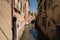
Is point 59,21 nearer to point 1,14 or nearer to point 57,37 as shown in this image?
point 57,37

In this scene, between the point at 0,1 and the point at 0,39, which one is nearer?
the point at 0,39

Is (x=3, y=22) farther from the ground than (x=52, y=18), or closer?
farther from the ground

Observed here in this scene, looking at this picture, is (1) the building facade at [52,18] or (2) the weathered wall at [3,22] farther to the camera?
(1) the building facade at [52,18]

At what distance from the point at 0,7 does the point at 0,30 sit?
632mm

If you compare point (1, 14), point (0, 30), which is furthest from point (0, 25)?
Answer: point (1, 14)

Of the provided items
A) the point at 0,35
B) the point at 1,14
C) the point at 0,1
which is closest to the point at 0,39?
the point at 0,35

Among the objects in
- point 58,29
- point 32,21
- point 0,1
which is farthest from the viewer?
point 32,21

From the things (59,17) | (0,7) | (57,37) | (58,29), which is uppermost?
(0,7)

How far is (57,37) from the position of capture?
652cm

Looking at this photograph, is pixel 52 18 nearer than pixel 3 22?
No

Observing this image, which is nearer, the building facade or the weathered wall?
the weathered wall

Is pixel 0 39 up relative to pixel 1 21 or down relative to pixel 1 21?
down

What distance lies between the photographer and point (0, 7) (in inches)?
120

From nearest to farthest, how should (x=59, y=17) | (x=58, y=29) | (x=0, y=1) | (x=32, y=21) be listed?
(x=0, y=1) < (x=58, y=29) < (x=59, y=17) < (x=32, y=21)
